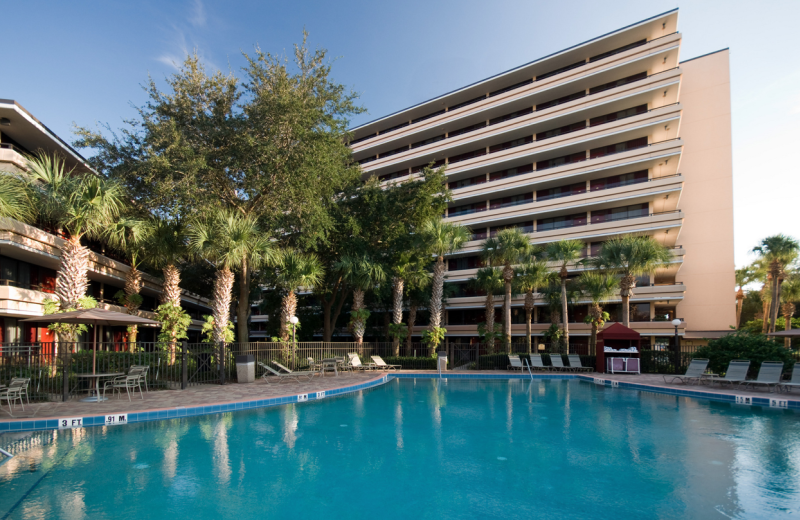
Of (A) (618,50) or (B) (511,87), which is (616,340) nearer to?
(A) (618,50)

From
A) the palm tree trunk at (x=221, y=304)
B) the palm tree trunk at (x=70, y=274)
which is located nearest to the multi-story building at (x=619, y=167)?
the palm tree trunk at (x=221, y=304)

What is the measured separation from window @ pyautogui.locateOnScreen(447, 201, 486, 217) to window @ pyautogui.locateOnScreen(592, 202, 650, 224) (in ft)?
34.9

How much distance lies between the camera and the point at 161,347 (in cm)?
1504

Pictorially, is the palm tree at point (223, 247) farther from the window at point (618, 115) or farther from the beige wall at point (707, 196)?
the beige wall at point (707, 196)

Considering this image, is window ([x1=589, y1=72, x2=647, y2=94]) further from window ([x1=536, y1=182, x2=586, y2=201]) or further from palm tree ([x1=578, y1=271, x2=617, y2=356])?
palm tree ([x1=578, y1=271, x2=617, y2=356])

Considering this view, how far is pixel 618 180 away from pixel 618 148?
2.87 m

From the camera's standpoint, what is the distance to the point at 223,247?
16.9 m

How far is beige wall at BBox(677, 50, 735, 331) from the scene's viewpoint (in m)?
36.2

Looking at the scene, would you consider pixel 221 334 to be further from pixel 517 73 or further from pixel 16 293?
pixel 517 73

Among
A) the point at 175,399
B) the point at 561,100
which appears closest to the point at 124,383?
the point at 175,399

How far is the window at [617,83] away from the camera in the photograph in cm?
3781

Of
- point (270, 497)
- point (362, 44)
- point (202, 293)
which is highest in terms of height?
point (362, 44)

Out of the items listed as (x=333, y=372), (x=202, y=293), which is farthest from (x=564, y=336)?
(x=202, y=293)

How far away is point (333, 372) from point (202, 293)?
23784 millimetres
